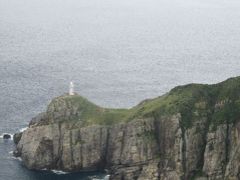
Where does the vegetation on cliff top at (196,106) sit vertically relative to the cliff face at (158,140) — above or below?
above

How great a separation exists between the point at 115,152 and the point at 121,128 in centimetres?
757

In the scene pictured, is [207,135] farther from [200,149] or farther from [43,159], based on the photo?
[43,159]

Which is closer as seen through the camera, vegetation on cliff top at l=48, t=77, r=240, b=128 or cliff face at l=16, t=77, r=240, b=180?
cliff face at l=16, t=77, r=240, b=180

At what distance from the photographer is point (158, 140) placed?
184 m

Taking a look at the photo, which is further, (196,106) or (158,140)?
(196,106)

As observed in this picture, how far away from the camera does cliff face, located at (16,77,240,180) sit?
173 metres

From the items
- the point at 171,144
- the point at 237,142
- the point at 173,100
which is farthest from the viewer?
the point at 173,100

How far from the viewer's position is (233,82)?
18788 cm

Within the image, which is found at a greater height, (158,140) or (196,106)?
(196,106)

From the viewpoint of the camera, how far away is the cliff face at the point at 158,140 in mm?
173125

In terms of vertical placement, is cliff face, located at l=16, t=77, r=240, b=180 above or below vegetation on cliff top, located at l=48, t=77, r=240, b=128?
below

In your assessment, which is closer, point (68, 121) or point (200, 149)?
point (200, 149)

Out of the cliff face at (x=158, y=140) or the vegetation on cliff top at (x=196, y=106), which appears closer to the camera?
the cliff face at (x=158, y=140)

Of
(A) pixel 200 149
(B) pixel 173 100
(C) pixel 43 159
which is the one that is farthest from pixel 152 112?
(C) pixel 43 159
